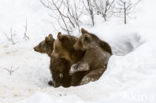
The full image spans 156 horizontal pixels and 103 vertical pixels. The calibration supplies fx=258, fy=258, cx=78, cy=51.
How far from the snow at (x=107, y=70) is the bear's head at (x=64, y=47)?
25.2 inches

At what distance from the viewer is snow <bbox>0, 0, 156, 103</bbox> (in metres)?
3.26

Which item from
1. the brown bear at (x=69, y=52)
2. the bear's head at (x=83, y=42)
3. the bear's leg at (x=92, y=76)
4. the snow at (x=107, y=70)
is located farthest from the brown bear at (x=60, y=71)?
the bear's leg at (x=92, y=76)

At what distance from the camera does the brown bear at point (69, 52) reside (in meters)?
4.54

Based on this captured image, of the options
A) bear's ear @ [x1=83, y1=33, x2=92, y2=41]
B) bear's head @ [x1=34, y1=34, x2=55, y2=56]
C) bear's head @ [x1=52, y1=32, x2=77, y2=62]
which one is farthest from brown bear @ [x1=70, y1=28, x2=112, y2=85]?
bear's head @ [x1=34, y1=34, x2=55, y2=56]

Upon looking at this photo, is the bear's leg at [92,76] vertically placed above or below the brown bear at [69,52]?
below

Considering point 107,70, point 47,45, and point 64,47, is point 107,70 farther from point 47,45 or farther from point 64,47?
point 47,45

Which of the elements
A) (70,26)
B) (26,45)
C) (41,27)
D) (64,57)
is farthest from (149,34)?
(41,27)

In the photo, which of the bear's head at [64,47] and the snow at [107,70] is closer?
the snow at [107,70]

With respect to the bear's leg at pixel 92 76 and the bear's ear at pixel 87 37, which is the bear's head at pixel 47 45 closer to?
the bear's ear at pixel 87 37

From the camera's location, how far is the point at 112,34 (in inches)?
206

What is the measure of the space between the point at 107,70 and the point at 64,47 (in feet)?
3.20

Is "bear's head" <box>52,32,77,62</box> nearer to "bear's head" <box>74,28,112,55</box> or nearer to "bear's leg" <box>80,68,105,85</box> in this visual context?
"bear's head" <box>74,28,112,55</box>

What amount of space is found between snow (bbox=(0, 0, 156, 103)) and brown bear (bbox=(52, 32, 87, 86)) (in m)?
0.58

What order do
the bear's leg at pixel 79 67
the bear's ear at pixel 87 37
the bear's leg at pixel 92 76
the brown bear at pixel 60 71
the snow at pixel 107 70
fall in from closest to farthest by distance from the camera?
1. the snow at pixel 107 70
2. the bear's leg at pixel 92 76
3. the bear's ear at pixel 87 37
4. the bear's leg at pixel 79 67
5. the brown bear at pixel 60 71
